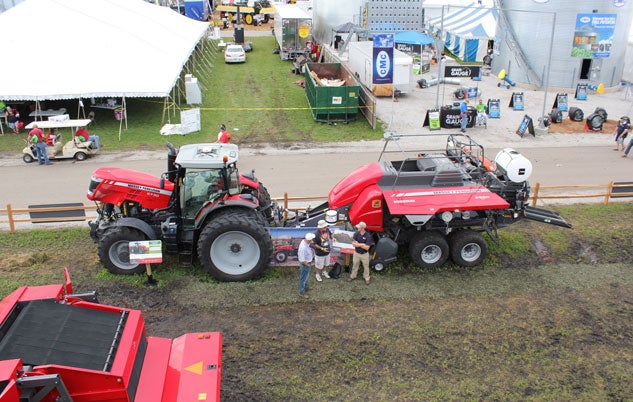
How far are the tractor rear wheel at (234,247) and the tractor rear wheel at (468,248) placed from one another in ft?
12.0

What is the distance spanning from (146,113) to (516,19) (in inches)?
737

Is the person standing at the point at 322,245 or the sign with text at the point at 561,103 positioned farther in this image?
the sign with text at the point at 561,103

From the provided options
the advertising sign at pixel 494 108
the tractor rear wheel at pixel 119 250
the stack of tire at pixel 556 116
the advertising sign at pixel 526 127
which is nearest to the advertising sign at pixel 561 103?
the stack of tire at pixel 556 116

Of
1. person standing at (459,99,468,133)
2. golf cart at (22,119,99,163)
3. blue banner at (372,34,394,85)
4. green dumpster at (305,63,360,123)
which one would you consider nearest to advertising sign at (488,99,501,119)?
person standing at (459,99,468,133)

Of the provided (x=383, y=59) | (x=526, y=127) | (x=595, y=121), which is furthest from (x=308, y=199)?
(x=595, y=121)

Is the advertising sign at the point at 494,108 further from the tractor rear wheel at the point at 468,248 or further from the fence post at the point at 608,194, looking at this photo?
the tractor rear wheel at the point at 468,248

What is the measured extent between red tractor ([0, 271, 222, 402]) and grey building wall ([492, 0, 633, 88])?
23.7 meters

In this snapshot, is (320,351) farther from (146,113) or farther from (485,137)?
(146,113)

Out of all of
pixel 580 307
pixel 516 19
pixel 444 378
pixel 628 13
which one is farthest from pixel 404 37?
pixel 444 378

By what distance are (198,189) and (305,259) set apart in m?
2.42

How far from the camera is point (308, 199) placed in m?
13.2

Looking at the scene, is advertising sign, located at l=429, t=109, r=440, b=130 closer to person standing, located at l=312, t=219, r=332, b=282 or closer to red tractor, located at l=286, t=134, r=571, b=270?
red tractor, located at l=286, t=134, r=571, b=270

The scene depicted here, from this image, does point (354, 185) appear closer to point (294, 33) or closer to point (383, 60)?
point (383, 60)

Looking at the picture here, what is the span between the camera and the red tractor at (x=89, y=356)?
4.68 meters
